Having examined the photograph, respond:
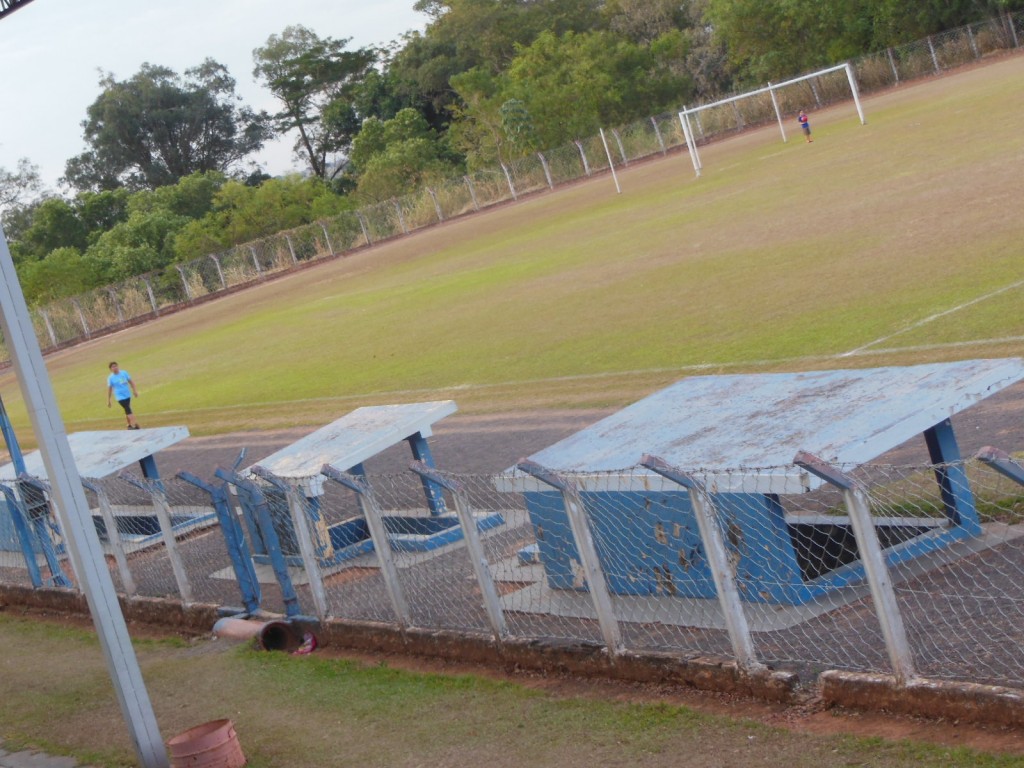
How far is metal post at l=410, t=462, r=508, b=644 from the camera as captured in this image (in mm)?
7898

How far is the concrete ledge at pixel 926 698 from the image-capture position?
18.4 ft

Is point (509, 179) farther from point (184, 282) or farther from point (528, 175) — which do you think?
point (184, 282)

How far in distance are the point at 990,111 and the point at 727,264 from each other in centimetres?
1295

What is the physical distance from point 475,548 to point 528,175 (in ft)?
171

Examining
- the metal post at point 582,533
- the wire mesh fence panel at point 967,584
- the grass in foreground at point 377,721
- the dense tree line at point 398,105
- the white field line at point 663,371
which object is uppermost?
the dense tree line at point 398,105

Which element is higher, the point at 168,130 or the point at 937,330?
the point at 168,130

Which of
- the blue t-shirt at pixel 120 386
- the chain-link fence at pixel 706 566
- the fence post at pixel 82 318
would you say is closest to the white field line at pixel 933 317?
the chain-link fence at pixel 706 566

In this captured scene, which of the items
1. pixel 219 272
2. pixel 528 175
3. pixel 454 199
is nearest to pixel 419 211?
pixel 454 199

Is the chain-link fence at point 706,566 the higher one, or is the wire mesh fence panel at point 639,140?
the wire mesh fence panel at point 639,140

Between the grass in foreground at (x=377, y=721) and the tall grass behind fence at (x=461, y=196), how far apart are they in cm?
4820

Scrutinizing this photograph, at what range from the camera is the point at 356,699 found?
8.52 metres

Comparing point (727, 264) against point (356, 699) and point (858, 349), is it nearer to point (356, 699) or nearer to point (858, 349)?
point (858, 349)

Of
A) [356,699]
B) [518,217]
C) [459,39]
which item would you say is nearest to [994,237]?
[356,699]

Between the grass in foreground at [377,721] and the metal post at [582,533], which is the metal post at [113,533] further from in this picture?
the metal post at [582,533]
